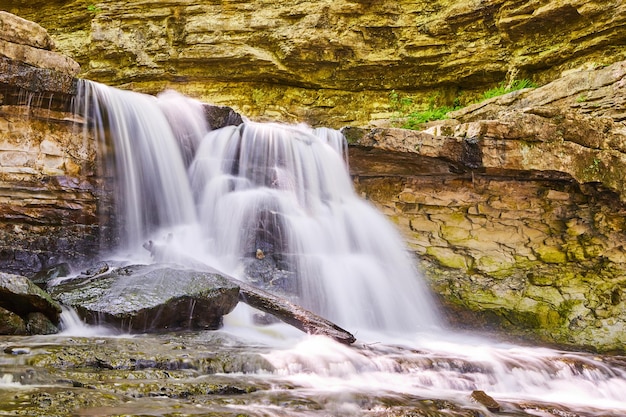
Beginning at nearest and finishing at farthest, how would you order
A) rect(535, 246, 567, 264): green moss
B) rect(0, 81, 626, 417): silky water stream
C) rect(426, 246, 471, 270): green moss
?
rect(0, 81, 626, 417): silky water stream → rect(535, 246, 567, 264): green moss → rect(426, 246, 471, 270): green moss

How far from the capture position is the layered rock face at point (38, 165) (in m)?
5.73

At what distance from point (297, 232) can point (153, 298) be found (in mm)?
2707

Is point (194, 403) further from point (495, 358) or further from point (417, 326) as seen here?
point (417, 326)

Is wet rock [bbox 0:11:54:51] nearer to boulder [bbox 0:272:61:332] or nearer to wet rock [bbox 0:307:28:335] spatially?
boulder [bbox 0:272:61:332]

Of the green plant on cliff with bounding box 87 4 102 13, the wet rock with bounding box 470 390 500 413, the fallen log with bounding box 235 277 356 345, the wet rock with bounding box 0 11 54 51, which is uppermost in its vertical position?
the green plant on cliff with bounding box 87 4 102 13

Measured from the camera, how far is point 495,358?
4.58 m

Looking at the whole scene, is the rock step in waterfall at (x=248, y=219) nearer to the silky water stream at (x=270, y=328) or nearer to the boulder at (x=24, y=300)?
the silky water stream at (x=270, y=328)

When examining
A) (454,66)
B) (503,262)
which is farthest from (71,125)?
(454,66)

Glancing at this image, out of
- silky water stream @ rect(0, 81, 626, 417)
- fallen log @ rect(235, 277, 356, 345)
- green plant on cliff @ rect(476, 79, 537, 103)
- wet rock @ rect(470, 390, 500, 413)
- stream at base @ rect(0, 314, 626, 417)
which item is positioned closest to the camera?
stream at base @ rect(0, 314, 626, 417)

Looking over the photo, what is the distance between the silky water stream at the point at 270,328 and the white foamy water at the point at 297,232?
0.02 meters

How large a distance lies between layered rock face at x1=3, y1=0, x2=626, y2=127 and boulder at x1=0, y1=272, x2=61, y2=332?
988 cm

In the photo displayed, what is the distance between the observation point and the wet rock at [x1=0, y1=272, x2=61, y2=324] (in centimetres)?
399

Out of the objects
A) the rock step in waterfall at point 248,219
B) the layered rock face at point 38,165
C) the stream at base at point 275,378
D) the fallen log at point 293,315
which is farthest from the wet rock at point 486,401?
the layered rock face at point 38,165

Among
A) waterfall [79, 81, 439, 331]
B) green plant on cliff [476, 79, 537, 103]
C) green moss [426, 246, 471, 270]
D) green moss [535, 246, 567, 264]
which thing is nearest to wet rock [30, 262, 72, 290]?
waterfall [79, 81, 439, 331]
